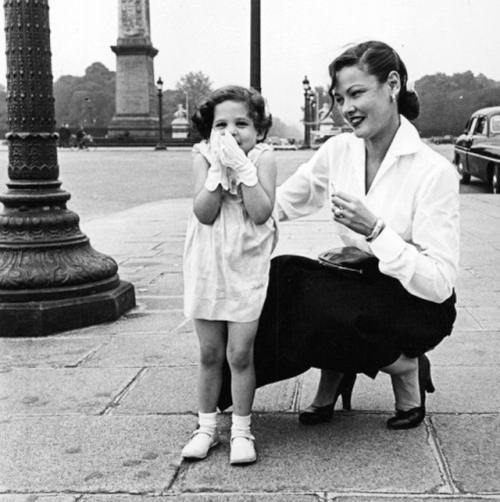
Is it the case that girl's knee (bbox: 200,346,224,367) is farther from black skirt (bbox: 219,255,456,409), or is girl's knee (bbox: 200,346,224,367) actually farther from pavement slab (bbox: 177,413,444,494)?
pavement slab (bbox: 177,413,444,494)

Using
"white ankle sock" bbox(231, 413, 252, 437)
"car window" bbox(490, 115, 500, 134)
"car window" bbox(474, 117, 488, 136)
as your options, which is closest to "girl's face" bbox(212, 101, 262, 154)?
"white ankle sock" bbox(231, 413, 252, 437)

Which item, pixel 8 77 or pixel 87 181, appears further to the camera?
pixel 87 181

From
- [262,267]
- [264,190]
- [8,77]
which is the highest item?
[8,77]

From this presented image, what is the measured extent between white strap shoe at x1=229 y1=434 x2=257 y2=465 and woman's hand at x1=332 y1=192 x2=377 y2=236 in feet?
2.79

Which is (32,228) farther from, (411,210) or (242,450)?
(411,210)

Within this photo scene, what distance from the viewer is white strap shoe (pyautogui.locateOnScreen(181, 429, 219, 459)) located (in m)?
3.07

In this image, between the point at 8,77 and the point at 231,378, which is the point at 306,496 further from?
the point at 8,77

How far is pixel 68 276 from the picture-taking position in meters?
5.28

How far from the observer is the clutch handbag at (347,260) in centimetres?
323

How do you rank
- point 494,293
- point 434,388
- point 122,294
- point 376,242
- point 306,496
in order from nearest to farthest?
point 306,496 < point 376,242 < point 434,388 < point 122,294 < point 494,293

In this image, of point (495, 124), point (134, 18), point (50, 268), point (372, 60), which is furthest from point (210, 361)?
point (134, 18)

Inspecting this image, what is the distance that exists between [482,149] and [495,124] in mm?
1026

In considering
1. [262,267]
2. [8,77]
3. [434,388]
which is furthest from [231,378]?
[8,77]

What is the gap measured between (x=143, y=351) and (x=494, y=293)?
2745 mm
